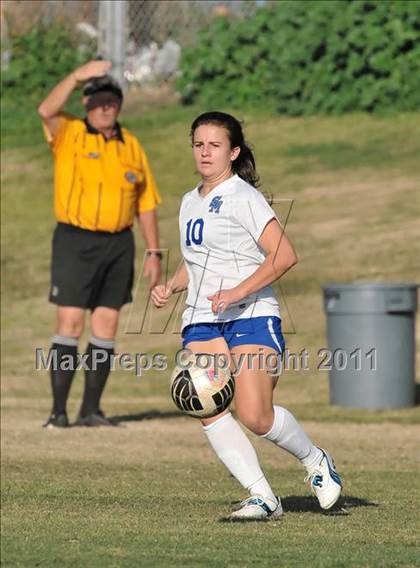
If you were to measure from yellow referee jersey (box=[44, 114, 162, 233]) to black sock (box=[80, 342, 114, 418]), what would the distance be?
36.6 inches

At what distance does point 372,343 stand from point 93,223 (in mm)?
2998

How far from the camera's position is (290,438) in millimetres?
7508

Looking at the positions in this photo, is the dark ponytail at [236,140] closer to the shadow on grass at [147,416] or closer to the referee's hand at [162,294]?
the referee's hand at [162,294]

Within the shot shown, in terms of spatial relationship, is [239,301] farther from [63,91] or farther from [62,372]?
[62,372]

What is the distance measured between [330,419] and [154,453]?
2.59 metres

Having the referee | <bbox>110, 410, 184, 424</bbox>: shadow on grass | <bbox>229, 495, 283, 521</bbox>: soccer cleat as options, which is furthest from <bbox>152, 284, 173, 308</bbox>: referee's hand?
<bbox>110, 410, 184, 424</bbox>: shadow on grass

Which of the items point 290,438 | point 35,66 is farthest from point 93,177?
point 35,66

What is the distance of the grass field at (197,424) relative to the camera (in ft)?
22.0

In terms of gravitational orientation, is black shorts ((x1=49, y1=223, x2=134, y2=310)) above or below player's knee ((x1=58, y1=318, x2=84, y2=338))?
above

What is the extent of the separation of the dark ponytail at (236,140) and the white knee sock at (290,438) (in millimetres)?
1136

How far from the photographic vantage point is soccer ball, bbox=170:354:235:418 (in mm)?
7230

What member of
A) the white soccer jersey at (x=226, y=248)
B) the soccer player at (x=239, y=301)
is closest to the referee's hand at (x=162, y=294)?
the soccer player at (x=239, y=301)

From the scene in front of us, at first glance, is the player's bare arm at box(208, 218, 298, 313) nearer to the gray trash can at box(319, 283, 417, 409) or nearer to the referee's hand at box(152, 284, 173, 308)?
the referee's hand at box(152, 284, 173, 308)

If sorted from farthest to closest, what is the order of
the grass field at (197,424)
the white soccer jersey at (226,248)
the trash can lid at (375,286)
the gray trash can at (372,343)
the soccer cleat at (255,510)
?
1. the gray trash can at (372,343)
2. the trash can lid at (375,286)
3. the white soccer jersey at (226,248)
4. the soccer cleat at (255,510)
5. the grass field at (197,424)
